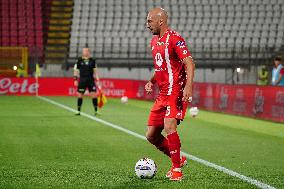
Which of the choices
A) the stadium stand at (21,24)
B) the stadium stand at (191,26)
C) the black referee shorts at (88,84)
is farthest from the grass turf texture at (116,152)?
the stadium stand at (21,24)

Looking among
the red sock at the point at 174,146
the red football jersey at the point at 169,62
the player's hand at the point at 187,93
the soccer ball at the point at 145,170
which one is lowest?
the soccer ball at the point at 145,170

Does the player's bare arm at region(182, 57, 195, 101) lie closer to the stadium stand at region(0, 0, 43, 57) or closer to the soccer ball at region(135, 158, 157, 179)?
the soccer ball at region(135, 158, 157, 179)

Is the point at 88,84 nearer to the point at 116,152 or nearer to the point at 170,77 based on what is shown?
the point at 116,152

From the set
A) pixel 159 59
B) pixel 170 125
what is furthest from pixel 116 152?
pixel 159 59

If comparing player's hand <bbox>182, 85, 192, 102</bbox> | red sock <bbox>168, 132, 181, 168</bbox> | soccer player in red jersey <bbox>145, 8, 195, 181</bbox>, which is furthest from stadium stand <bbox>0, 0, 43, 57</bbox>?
player's hand <bbox>182, 85, 192, 102</bbox>

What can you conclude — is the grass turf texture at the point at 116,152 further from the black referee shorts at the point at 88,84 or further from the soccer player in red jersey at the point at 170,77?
the black referee shorts at the point at 88,84

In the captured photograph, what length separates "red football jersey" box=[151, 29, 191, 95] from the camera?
8.43 meters

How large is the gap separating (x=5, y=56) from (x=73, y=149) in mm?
28409

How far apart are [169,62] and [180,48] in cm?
26

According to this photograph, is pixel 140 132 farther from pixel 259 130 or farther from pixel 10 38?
pixel 10 38

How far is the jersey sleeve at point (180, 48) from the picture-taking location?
831cm

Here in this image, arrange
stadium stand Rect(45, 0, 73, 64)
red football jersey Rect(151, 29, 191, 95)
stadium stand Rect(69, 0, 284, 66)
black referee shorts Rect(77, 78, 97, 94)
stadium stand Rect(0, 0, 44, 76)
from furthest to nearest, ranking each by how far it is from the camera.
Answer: stadium stand Rect(0, 0, 44, 76), stadium stand Rect(45, 0, 73, 64), stadium stand Rect(69, 0, 284, 66), black referee shorts Rect(77, 78, 97, 94), red football jersey Rect(151, 29, 191, 95)

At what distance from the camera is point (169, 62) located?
850 centimetres

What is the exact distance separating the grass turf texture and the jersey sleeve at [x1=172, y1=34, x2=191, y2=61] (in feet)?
4.79
